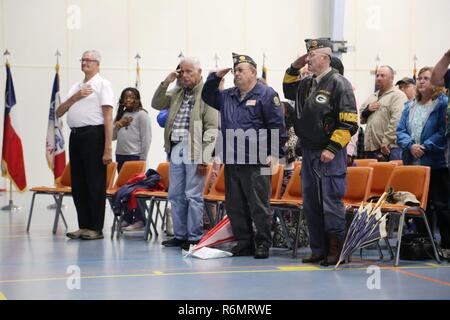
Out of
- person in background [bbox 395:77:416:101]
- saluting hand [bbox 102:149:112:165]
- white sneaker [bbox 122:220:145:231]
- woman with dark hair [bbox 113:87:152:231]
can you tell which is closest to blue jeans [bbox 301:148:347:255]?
saluting hand [bbox 102:149:112:165]

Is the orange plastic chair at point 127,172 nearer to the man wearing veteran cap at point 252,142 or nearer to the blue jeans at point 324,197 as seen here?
the man wearing veteran cap at point 252,142

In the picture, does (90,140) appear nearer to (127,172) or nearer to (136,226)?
(127,172)

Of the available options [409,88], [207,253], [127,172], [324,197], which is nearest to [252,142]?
[324,197]

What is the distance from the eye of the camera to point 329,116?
533 cm

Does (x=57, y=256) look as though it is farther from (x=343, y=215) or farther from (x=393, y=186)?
(x=393, y=186)

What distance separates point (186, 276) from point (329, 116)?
1475 mm

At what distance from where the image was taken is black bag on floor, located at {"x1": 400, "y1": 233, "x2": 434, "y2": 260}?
5594 mm

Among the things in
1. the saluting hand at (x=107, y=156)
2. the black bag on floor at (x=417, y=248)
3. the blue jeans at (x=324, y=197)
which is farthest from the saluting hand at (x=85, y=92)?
the black bag on floor at (x=417, y=248)

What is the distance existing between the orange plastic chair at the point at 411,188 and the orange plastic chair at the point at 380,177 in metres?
0.57

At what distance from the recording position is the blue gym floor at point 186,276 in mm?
4246

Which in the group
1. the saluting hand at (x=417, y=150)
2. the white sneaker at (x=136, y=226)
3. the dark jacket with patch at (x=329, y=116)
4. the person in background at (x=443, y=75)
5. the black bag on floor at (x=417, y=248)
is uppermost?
the person in background at (x=443, y=75)
